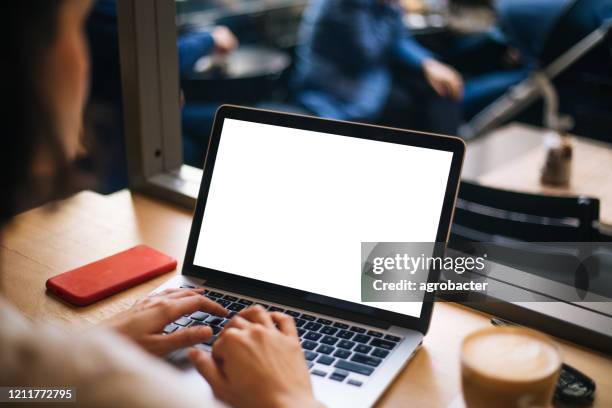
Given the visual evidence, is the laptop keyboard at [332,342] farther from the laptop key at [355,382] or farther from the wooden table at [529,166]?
the wooden table at [529,166]

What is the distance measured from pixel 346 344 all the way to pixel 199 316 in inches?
8.2

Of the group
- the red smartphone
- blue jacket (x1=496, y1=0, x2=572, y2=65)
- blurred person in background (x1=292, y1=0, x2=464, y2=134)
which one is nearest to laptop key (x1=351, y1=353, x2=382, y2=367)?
the red smartphone

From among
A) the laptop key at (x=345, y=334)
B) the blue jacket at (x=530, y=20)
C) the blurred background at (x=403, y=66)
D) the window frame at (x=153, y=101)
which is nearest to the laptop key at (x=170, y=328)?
the laptop key at (x=345, y=334)

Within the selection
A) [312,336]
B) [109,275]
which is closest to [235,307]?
[312,336]

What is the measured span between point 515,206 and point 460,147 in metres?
0.69

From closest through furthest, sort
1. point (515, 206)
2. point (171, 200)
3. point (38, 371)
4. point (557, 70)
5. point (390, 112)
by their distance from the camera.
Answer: point (38, 371)
point (171, 200)
point (515, 206)
point (557, 70)
point (390, 112)

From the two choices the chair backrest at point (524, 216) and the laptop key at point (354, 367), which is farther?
the chair backrest at point (524, 216)

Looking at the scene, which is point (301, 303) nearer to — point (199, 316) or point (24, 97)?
point (199, 316)

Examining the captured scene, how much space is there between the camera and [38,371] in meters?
0.49

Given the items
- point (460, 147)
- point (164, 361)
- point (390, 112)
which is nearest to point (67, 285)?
point (164, 361)

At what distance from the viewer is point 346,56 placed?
324 cm

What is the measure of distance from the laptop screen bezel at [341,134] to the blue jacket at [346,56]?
2.16 m

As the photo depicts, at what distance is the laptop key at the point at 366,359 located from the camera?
83 centimetres

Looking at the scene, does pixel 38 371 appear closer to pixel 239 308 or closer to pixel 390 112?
pixel 239 308
